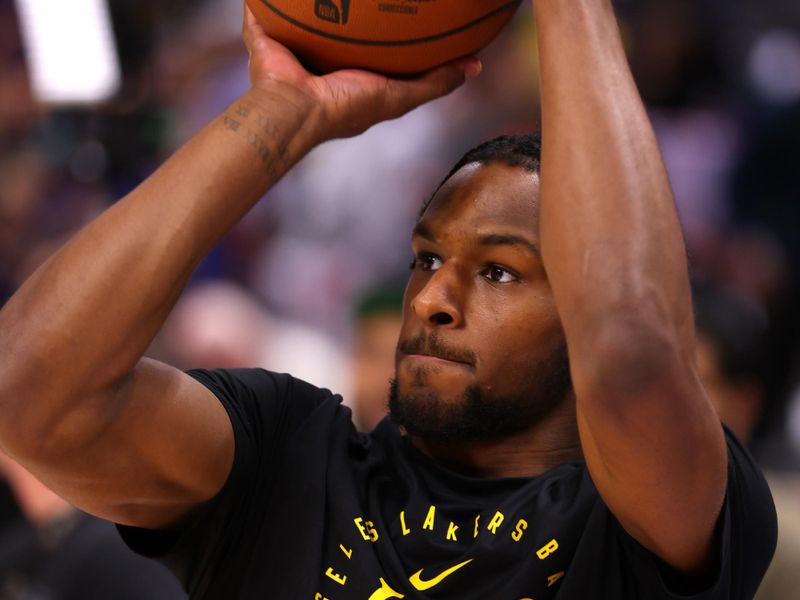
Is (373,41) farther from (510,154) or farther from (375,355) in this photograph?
(375,355)

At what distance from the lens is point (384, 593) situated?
7.32 feet

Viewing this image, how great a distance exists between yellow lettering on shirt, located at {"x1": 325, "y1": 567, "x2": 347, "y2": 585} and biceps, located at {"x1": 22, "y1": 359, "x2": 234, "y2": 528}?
0.89 feet

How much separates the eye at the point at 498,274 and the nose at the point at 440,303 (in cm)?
7

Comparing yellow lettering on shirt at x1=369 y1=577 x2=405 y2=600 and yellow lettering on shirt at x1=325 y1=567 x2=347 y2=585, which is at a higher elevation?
yellow lettering on shirt at x1=369 y1=577 x2=405 y2=600

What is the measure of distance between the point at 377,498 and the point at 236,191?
0.70m

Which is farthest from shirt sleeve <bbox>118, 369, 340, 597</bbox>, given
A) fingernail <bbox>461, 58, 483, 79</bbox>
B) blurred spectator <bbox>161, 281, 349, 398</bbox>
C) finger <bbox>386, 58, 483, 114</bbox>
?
blurred spectator <bbox>161, 281, 349, 398</bbox>

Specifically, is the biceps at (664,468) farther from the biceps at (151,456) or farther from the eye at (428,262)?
the biceps at (151,456)

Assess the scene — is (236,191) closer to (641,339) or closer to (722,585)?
(641,339)

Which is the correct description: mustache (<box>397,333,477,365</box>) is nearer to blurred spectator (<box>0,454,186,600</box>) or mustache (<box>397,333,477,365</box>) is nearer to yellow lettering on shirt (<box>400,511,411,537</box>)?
yellow lettering on shirt (<box>400,511,411,537</box>)

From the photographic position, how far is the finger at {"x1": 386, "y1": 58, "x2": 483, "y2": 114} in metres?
2.34

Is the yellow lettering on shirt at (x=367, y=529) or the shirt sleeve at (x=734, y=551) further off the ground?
the shirt sleeve at (x=734, y=551)

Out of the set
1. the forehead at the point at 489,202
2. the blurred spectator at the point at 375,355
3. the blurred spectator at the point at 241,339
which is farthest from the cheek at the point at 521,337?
the blurred spectator at the point at 241,339

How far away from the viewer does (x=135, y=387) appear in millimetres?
2143

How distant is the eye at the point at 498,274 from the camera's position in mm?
2359
